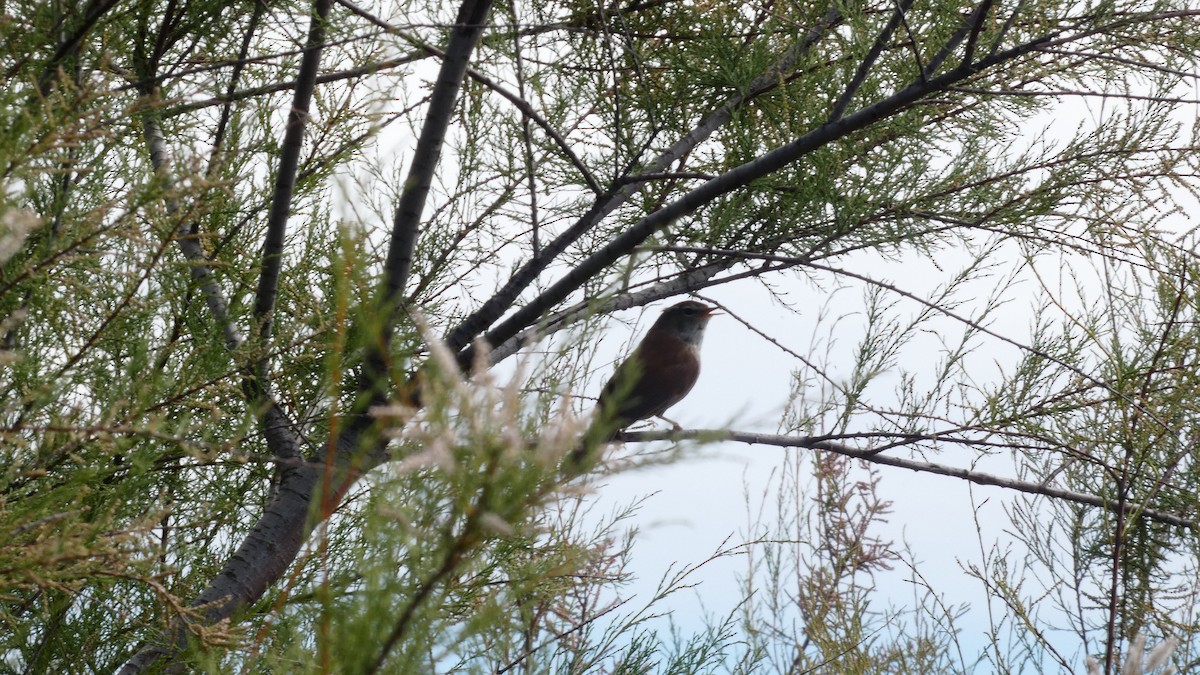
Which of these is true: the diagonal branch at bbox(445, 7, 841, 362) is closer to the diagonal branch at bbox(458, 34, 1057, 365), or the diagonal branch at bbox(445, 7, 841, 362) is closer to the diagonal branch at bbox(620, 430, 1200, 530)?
the diagonal branch at bbox(458, 34, 1057, 365)

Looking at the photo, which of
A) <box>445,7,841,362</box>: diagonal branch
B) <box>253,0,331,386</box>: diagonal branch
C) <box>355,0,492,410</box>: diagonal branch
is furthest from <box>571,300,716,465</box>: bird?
<box>355,0,492,410</box>: diagonal branch

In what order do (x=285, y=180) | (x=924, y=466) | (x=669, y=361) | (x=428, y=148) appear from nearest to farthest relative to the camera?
(x=428, y=148) < (x=285, y=180) < (x=924, y=466) < (x=669, y=361)

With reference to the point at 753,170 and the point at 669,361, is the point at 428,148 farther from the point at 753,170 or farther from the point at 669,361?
the point at 669,361

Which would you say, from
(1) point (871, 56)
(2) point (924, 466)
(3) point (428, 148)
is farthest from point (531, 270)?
(2) point (924, 466)

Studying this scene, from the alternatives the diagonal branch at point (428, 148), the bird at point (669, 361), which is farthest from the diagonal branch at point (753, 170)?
the bird at point (669, 361)

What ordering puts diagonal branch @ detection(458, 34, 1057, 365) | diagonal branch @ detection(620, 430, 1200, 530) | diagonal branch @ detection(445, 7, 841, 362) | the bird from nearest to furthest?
diagonal branch @ detection(458, 34, 1057, 365) < diagonal branch @ detection(445, 7, 841, 362) < diagonal branch @ detection(620, 430, 1200, 530) < the bird

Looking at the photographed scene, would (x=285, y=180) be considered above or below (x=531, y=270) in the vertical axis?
above

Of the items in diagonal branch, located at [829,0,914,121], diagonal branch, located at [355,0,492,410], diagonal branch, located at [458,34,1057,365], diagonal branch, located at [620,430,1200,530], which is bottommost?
diagonal branch, located at [620,430,1200,530]

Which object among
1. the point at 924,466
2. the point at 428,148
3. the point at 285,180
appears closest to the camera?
the point at 428,148

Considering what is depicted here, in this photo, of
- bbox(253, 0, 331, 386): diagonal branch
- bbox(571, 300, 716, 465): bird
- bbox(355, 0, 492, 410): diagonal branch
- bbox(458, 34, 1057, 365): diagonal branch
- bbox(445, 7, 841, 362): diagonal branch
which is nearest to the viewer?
bbox(458, 34, 1057, 365): diagonal branch

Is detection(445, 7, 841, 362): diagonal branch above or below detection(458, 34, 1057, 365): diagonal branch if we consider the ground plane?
above

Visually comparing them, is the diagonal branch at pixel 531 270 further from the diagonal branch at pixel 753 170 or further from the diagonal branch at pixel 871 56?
the diagonal branch at pixel 871 56

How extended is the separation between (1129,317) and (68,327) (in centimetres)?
397

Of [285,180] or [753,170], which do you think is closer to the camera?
[753,170]
